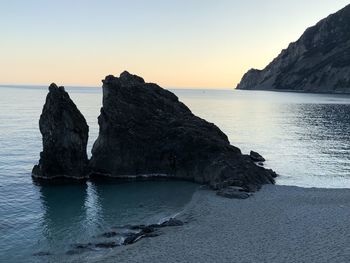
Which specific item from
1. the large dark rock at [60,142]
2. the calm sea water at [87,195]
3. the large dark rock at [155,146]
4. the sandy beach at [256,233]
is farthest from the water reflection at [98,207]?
the large dark rock at [60,142]

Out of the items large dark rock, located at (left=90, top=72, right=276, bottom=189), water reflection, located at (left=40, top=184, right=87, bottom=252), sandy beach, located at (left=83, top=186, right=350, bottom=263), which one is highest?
large dark rock, located at (left=90, top=72, right=276, bottom=189)

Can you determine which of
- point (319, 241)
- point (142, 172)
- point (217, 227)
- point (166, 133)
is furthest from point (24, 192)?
point (319, 241)

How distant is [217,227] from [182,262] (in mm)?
8318

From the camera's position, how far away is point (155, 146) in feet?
197

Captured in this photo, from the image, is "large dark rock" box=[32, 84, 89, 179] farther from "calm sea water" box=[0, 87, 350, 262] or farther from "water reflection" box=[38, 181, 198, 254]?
"water reflection" box=[38, 181, 198, 254]

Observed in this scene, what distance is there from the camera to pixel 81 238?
3622 centimetres

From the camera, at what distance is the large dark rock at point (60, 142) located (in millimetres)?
56625

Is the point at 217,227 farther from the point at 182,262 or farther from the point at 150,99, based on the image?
the point at 150,99

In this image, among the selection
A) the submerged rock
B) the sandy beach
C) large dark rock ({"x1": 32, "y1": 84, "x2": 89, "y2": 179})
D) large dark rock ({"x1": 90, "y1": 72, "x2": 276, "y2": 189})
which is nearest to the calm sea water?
large dark rock ({"x1": 32, "y1": 84, "x2": 89, "y2": 179})

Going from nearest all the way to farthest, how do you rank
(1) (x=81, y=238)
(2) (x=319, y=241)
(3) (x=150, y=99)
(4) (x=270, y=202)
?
1. (2) (x=319, y=241)
2. (1) (x=81, y=238)
3. (4) (x=270, y=202)
4. (3) (x=150, y=99)

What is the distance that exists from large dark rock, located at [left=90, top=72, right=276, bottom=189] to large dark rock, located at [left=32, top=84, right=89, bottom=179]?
326 cm

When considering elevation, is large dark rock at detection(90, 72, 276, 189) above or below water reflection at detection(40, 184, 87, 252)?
above

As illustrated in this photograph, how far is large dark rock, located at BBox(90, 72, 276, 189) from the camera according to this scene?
5659 cm

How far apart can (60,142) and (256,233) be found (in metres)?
31.1
